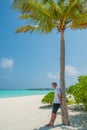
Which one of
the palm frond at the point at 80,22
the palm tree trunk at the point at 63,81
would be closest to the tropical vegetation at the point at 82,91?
the palm tree trunk at the point at 63,81

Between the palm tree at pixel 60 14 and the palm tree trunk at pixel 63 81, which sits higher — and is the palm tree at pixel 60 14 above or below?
above

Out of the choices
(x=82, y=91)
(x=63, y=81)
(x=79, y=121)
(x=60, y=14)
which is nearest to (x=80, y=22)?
(x=60, y=14)

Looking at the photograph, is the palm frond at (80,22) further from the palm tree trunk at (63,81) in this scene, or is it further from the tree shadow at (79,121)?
the tree shadow at (79,121)

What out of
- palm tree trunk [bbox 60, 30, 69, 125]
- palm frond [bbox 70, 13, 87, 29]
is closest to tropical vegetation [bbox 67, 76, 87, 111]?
palm tree trunk [bbox 60, 30, 69, 125]

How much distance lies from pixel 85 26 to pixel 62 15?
1.78m

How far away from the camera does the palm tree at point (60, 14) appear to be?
46.0 feet

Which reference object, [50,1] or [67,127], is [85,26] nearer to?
[50,1]

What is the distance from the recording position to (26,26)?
52.4ft

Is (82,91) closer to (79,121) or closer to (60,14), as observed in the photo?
(79,121)

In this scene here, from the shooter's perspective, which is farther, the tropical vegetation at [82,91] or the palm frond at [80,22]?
the tropical vegetation at [82,91]

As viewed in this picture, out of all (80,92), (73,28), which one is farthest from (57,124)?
(73,28)

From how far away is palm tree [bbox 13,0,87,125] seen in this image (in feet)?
46.0

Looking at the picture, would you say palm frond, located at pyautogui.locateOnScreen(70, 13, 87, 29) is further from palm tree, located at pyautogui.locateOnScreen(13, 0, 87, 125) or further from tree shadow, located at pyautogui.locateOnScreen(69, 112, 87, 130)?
tree shadow, located at pyautogui.locateOnScreen(69, 112, 87, 130)

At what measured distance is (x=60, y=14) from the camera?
14.0 m
